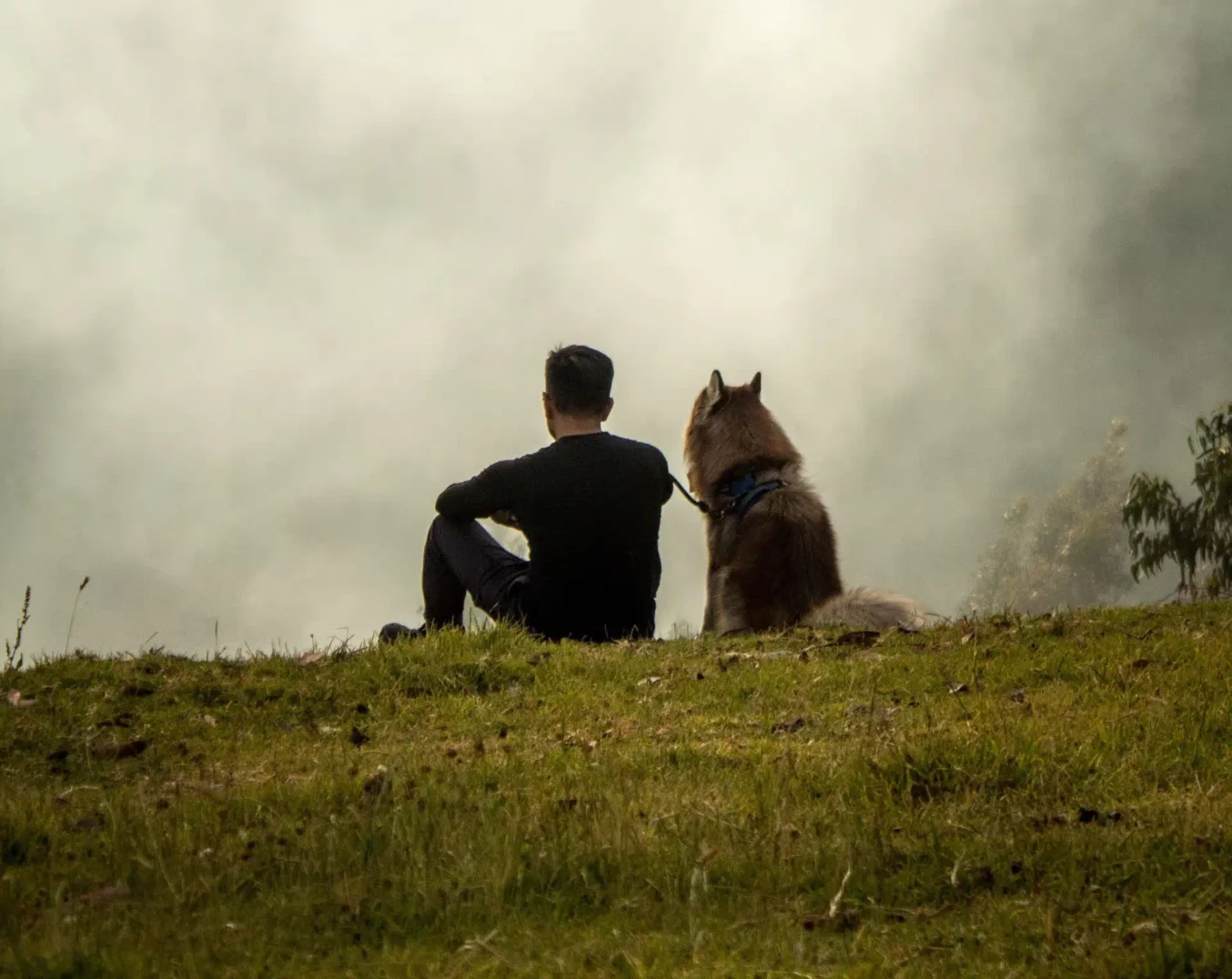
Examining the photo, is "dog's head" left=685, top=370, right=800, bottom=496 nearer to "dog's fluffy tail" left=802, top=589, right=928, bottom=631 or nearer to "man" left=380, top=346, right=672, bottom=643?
"dog's fluffy tail" left=802, top=589, right=928, bottom=631

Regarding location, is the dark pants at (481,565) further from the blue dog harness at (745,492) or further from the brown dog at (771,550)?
the blue dog harness at (745,492)

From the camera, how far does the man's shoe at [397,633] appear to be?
9.70 m

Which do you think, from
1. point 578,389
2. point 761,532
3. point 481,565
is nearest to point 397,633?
point 481,565

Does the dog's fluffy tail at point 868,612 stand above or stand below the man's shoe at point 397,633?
above

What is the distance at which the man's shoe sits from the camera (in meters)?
9.70

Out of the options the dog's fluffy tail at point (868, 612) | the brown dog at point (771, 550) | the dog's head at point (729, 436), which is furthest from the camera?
the dog's head at point (729, 436)

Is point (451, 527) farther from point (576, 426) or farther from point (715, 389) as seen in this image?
point (715, 389)

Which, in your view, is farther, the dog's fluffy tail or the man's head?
the dog's fluffy tail

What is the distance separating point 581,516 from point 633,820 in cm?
483

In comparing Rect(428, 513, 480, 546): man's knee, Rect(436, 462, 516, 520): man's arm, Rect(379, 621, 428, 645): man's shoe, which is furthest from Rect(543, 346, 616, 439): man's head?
Rect(379, 621, 428, 645): man's shoe

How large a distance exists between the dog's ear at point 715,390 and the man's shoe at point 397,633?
12.0 ft

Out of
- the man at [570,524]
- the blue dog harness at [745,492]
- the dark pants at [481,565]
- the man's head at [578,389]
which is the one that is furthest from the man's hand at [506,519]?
the blue dog harness at [745,492]

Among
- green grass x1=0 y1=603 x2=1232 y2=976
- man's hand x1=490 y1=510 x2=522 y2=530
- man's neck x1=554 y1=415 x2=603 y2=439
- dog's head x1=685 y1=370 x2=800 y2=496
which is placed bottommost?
green grass x1=0 y1=603 x2=1232 y2=976

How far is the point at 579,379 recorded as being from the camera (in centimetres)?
982
